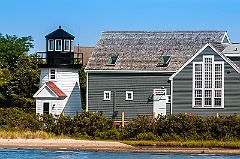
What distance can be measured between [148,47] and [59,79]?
24.4 ft

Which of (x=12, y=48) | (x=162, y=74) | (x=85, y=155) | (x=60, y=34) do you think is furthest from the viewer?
(x=12, y=48)

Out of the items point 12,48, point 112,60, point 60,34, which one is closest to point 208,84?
point 112,60

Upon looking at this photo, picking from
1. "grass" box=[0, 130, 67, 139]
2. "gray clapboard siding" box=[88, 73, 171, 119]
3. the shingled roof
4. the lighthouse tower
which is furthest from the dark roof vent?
"grass" box=[0, 130, 67, 139]

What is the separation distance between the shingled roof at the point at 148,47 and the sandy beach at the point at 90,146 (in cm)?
1228

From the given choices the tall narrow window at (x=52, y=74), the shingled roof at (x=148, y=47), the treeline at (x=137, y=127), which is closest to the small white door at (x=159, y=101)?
the shingled roof at (x=148, y=47)

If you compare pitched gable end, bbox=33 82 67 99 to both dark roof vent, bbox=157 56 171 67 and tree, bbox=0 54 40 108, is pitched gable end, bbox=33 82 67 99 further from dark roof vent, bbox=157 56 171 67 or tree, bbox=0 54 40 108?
dark roof vent, bbox=157 56 171 67

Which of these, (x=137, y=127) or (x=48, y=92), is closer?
(x=137, y=127)

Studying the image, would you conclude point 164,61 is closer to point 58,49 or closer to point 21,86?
point 58,49

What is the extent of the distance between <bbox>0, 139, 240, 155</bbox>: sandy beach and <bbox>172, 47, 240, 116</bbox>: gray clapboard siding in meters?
10.3

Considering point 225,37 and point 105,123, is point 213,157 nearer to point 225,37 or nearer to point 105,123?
point 105,123

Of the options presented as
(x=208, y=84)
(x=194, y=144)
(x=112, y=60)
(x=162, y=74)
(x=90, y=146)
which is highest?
(x=112, y=60)

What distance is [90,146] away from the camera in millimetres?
54344

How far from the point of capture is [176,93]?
213 feet

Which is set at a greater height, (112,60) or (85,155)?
(112,60)
